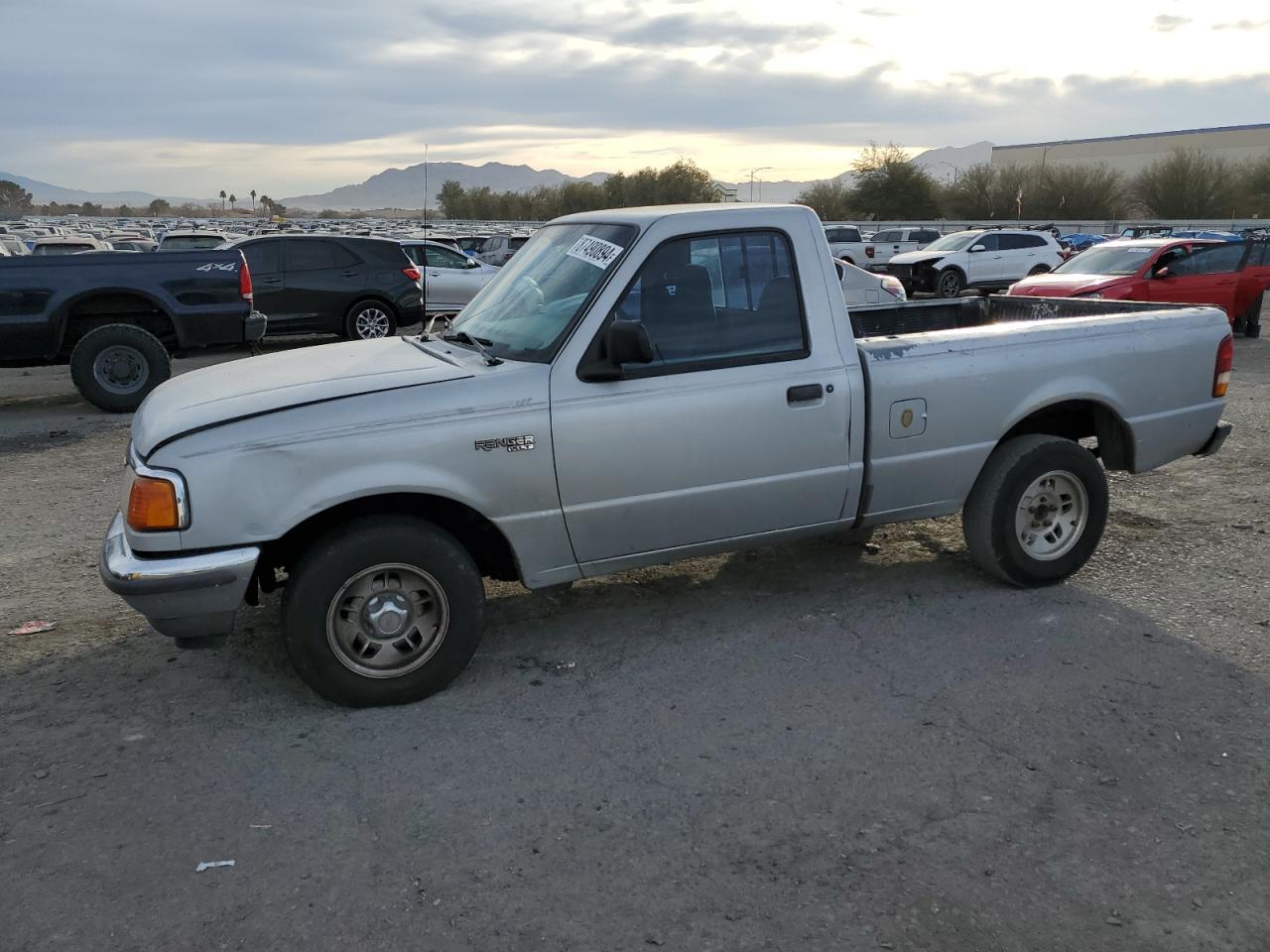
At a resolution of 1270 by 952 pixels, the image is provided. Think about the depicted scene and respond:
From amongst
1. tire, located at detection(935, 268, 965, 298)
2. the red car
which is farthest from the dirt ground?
tire, located at detection(935, 268, 965, 298)

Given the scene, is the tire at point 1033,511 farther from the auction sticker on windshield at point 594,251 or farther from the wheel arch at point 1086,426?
the auction sticker on windshield at point 594,251

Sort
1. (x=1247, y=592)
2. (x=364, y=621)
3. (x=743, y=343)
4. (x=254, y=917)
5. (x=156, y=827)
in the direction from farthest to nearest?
1. (x=1247, y=592)
2. (x=743, y=343)
3. (x=364, y=621)
4. (x=156, y=827)
5. (x=254, y=917)

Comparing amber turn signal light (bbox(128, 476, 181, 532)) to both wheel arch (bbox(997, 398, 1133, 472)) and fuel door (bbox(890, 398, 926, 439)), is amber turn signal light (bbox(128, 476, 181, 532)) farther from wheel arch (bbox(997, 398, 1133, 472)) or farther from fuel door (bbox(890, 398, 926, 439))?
wheel arch (bbox(997, 398, 1133, 472))

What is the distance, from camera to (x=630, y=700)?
4.18 m

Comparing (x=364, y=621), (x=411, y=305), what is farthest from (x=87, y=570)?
(x=411, y=305)

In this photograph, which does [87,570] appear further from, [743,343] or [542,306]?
[743,343]

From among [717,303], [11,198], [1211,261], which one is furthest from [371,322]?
[11,198]

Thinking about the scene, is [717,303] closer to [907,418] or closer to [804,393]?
[804,393]

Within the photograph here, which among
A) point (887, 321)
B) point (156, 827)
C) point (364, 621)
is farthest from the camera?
point (887, 321)

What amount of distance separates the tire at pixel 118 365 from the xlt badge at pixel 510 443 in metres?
7.68

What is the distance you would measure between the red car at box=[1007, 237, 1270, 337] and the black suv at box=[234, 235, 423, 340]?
31.3ft

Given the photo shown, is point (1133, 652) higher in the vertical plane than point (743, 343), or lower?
lower

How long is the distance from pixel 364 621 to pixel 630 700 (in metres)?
1.12

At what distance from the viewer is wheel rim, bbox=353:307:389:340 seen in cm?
1499
